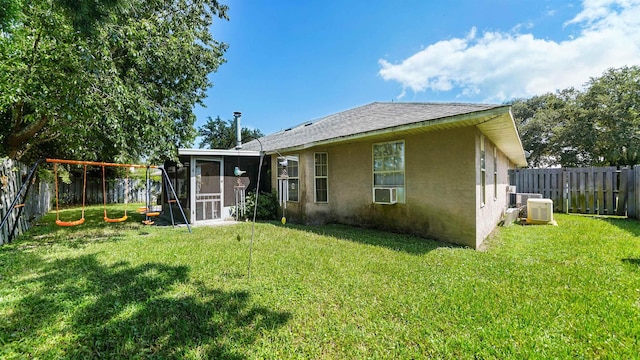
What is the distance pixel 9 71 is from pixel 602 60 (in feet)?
88.6

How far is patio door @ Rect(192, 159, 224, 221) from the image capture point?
31.6ft

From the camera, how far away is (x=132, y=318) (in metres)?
2.89

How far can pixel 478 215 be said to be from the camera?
5871 mm

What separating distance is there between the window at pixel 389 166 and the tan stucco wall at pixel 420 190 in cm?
17

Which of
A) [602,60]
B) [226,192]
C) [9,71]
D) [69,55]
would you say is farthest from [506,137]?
[602,60]

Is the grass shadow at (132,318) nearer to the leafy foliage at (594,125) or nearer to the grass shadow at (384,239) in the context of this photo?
the grass shadow at (384,239)

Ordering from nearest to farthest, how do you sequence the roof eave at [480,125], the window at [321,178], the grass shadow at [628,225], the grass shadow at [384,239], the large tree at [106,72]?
the roof eave at [480,125], the large tree at [106,72], the grass shadow at [384,239], the grass shadow at [628,225], the window at [321,178]

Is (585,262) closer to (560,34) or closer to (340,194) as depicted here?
(340,194)

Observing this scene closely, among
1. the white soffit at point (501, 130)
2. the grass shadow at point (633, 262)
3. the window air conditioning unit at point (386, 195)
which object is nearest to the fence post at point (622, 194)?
the white soffit at point (501, 130)

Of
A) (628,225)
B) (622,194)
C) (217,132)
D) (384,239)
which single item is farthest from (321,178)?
(217,132)

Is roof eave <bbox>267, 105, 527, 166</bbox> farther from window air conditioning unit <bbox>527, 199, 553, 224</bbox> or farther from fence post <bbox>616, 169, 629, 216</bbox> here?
fence post <bbox>616, 169, 629, 216</bbox>

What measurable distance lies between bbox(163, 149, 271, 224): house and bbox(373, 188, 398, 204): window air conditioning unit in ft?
16.3

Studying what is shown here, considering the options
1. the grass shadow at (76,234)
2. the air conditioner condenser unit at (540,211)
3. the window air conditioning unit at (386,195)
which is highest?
the window air conditioning unit at (386,195)

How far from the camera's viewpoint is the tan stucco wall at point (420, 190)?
583 cm
